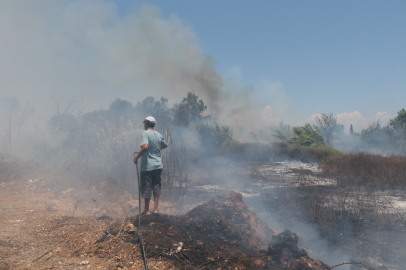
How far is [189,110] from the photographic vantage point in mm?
28672

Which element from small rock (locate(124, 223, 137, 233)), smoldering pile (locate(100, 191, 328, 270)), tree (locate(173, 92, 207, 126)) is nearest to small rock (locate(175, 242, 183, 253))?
smoldering pile (locate(100, 191, 328, 270))

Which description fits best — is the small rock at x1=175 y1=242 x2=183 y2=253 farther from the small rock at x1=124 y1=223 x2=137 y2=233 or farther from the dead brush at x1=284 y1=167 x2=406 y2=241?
the dead brush at x1=284 y1=167 x2=406 y2=241

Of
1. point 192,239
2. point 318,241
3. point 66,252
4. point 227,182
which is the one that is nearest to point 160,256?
point 192,239

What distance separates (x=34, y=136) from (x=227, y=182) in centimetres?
1637

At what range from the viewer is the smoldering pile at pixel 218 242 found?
2416mm

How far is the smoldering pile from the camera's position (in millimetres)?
2416

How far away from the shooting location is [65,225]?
330 centimetres

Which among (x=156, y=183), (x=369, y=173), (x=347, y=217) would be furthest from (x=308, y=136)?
(x=156, y=183)

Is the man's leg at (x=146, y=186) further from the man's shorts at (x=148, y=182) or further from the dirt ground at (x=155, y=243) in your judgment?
the dirt ground at (x=155, y=243)

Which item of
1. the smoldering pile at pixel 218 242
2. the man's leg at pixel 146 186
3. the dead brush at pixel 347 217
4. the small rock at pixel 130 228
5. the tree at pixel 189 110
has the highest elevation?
the tree at pixel 189 110

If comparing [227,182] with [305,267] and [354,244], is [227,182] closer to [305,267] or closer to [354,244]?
[354,244]

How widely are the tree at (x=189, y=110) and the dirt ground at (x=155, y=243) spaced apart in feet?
77.6

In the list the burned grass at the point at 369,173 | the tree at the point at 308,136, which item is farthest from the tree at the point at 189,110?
the burned grass at the point at 369,173

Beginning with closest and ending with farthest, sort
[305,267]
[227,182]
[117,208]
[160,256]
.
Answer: [160,256] < [305,267] < [117,208] < [227,182]
